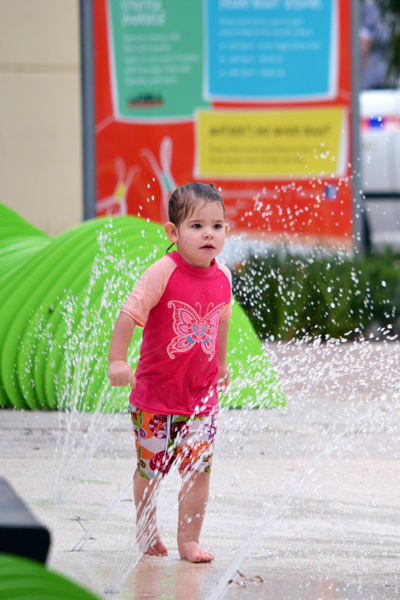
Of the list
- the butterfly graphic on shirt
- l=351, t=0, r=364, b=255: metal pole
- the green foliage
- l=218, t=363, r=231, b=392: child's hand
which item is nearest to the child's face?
the butterfly graphic on shirt

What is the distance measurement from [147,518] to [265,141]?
23.5 feet

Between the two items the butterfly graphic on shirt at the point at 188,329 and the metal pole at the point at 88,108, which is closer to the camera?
the butterfly graphic on shirt at the point at 188,329

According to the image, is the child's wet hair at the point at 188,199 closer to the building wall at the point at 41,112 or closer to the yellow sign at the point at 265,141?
the building wall at the point at 41,112

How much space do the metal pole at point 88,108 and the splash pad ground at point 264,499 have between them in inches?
156

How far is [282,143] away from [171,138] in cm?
118

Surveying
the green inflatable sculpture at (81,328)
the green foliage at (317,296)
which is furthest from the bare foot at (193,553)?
the green foliage at (317,296)

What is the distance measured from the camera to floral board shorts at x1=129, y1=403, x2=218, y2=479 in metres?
2.92

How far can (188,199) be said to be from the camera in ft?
9.71

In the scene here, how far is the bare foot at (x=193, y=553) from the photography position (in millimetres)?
2867

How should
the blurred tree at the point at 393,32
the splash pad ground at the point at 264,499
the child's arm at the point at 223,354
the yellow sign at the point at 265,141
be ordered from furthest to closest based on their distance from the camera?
the blurred tree at the point at 393,32 → the yellow sign at the point at 265,141 → the child's arm at the point at 223,354 → the splash pad ground at the point at 264,499

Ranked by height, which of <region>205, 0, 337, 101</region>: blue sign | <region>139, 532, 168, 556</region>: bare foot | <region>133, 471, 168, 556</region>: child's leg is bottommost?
<region>139, 532, 168, 556</region>: bare foot

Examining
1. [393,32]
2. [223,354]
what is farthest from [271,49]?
[223,354]

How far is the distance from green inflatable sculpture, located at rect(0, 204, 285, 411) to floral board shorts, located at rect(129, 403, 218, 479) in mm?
2178

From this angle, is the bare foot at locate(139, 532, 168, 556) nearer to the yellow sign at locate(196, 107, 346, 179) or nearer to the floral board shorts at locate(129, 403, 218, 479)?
the floral board shorts at locate(129, 403, 218, 479)
